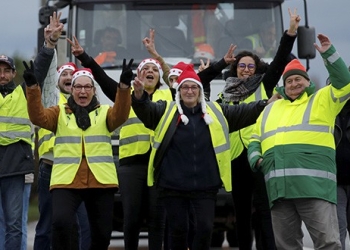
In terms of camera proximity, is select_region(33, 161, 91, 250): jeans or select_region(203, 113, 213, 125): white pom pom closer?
select_region(203, 113, 213, 125): white pom pom

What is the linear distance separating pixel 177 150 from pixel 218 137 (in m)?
0.39

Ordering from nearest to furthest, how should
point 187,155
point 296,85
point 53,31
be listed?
point 296,85
point 187,155
point 53,31

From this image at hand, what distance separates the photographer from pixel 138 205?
12.2m

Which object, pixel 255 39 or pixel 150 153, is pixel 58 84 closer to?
pixel 150 153

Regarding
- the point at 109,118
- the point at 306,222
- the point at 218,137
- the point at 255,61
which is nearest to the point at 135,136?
the point at 109,118

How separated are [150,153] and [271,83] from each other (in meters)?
1.43

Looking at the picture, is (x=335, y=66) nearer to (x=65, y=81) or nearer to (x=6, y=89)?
(x=65, y=81)

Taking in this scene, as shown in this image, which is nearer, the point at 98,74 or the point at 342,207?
the point at 98,74

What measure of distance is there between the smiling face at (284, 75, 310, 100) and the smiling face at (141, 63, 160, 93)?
179 cm

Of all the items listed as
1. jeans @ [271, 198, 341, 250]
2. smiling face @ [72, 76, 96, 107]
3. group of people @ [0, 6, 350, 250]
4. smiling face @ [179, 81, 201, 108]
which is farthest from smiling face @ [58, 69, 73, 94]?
jeans @ [271, 198, 341, 250]

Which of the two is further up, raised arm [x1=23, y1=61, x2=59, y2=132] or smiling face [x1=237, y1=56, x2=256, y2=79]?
smiling face [x1=237, y1=56, x2=256, y2=79]

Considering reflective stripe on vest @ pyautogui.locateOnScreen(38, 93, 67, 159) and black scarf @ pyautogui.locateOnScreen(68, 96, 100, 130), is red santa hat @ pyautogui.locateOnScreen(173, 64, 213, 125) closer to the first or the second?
black scarf @ pyautogui.locateOnScreen(68, 96, 100, 130)

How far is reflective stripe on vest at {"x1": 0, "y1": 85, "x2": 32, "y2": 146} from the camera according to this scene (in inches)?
484

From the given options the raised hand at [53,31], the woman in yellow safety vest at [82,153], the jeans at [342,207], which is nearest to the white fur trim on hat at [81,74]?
the woman in yellow safety vest at [82,153]
